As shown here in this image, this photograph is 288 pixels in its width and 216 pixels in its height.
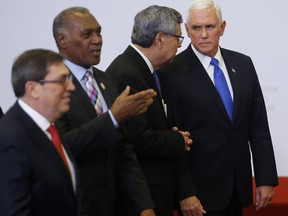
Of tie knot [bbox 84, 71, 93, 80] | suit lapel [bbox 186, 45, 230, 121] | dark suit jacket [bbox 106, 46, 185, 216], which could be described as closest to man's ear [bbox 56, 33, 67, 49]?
tie knot [bbox 84, 71, 93, 80]

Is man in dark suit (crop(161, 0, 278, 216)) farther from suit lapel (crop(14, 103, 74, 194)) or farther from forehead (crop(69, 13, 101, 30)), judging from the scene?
suit lapel (crop(14, 103, 74, 194))

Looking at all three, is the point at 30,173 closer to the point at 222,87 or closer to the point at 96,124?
the point at 96,124

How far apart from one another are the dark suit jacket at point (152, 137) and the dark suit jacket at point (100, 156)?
0.38ft

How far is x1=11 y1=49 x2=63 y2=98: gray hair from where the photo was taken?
199cm

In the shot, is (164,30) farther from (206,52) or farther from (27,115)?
(27,115)

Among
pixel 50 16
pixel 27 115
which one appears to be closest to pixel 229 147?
pixel 27 115

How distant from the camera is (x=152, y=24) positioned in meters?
2.92

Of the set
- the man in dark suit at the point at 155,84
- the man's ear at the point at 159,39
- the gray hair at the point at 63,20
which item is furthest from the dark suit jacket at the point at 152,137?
the gray hair at the point at 63,20

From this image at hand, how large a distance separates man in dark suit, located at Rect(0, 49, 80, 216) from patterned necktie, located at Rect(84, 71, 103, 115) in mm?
466

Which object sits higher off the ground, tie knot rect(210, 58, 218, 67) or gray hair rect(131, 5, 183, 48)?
gray hair rect(131, 5, 183, 48)

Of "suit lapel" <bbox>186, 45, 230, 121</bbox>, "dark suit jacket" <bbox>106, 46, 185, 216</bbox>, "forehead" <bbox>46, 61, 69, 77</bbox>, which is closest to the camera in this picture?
"forehead" <bbox>46, 61, 69, 77</bbox>

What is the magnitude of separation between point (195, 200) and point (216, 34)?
79cm

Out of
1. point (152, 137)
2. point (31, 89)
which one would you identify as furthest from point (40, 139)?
point (152, 137)

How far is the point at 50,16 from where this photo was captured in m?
4.12
